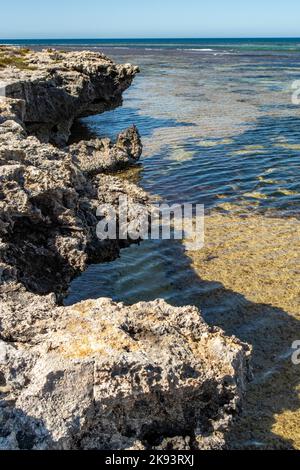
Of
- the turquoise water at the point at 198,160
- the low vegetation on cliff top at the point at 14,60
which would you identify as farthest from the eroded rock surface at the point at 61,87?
the turquoise water at the point at 198,160

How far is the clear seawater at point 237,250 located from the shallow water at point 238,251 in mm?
29

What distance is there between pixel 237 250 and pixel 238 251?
74 millimetres

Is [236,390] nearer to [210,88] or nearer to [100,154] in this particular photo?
[100,154]

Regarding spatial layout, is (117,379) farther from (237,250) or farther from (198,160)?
(198,160)

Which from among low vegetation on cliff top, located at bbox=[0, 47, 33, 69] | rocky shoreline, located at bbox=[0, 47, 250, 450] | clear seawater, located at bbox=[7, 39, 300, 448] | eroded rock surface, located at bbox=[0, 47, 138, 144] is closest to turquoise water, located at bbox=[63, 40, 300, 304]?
clear seawater, located at bbox=[7, 39, 300, 448]

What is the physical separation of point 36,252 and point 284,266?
788 cm

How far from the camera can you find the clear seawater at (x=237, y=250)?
419 inches

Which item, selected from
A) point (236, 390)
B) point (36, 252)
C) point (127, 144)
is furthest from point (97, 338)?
point (127, 144)

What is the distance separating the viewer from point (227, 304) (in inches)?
541

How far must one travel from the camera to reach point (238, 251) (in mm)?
16875

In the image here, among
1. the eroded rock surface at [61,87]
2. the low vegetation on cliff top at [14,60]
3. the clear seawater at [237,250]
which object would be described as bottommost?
the clear seawater at [237,250]

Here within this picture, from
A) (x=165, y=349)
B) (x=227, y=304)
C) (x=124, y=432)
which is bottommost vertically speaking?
(x=227, y=304)

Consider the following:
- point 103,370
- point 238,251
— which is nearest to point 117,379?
point 103,370

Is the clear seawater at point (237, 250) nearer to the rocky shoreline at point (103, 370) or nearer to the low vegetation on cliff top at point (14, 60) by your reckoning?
the rocky shoreline at point (103, 370)
